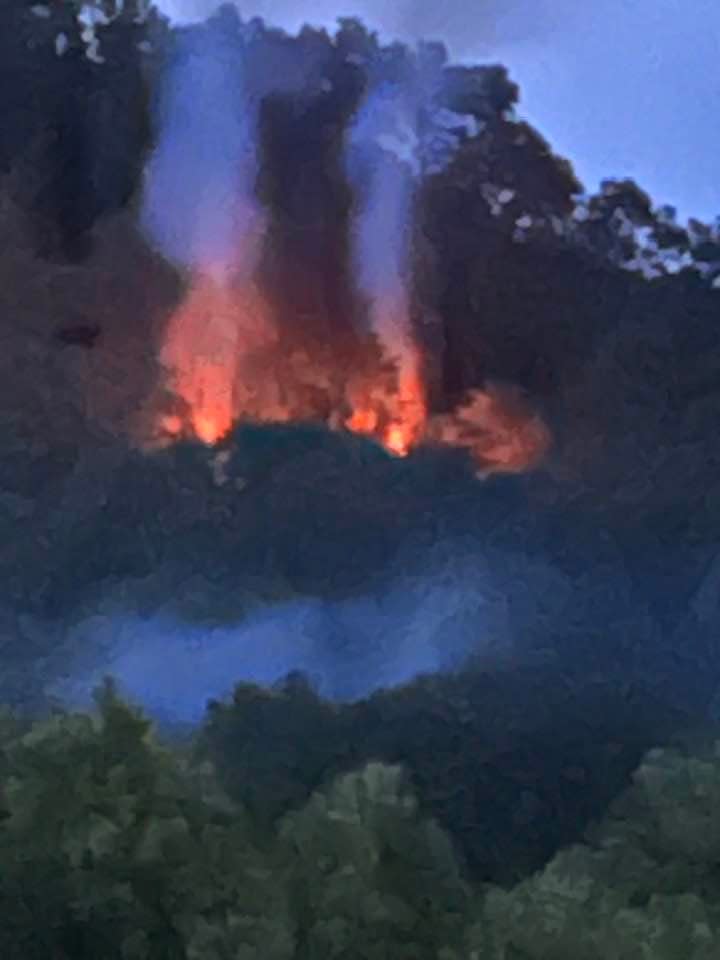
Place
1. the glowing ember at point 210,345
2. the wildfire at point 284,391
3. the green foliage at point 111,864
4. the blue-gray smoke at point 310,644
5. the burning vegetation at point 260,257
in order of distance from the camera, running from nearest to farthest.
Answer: the green foliage at point 111,864
the blue-gray smoke at point 310,644
the wildfire at point 284,391
the glowing ember at point 210,345
the burning vegetation at point 260,257

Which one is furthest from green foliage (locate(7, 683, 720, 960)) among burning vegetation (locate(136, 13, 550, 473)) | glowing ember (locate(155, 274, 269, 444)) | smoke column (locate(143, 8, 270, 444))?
smoke column (locate(143, 8, 270, 444))

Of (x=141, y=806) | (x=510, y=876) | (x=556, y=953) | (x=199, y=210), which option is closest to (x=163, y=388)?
(x=199, y=210)

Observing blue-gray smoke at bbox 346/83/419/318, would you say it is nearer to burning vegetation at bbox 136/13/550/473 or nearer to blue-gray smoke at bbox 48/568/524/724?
burning vegetation at bbox 136/13/550/473

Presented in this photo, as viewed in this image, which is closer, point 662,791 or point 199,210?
point 662,791

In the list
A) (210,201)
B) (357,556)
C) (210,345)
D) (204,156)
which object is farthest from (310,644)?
(204,156)

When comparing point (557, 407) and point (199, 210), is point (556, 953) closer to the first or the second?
point (557, 407)

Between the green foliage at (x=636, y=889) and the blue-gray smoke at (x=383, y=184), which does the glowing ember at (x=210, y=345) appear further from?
the green foliage at (x=636, y=889)

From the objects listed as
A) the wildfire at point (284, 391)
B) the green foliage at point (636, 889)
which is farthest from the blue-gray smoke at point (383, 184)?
the green foliage at point (636, 889)
